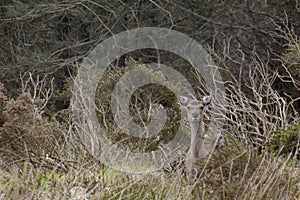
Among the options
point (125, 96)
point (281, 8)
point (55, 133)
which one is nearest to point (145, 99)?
point (125, 96)

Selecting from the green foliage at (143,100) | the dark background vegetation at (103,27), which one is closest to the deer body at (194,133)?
the green foliage at (143,100)

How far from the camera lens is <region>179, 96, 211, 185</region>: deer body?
5473 millimetres

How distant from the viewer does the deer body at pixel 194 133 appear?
547 cm

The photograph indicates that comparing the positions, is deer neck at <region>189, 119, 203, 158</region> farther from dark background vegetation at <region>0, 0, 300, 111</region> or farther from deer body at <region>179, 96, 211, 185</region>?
dark background vegetation at <region>0, 0, 300, 111</region>

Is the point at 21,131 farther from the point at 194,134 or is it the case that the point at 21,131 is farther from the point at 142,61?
the point at 142,61

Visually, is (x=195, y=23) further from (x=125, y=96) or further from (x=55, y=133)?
(x=55, y=133)

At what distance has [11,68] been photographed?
14.5 m

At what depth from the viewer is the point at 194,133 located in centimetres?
620

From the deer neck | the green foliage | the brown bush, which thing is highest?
the deer neck

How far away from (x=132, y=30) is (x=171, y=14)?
841 mm

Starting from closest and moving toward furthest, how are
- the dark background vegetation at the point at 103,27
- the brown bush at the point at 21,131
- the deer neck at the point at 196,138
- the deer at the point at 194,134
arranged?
the deer at the point at 194,134, the deer neck at the point at 196,138, the brown bush at the point at 21,131, the dark background vegetation at the point at 103,27

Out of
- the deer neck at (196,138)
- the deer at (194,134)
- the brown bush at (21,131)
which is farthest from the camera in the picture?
the brown bush at (21,131)

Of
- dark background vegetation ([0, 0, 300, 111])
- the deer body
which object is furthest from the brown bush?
dark background vegetation ([0, 0, 300, 111])

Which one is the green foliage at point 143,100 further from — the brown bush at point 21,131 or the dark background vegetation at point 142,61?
the brown bush at point 21,131
